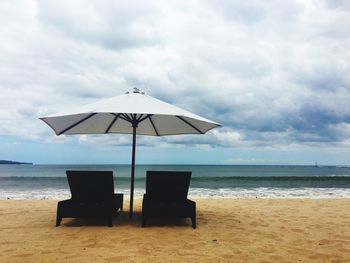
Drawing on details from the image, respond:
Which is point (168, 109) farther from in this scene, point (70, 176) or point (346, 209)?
point (346, 209)

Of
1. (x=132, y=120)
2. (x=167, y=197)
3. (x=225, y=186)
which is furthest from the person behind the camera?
(x=225, y=186)

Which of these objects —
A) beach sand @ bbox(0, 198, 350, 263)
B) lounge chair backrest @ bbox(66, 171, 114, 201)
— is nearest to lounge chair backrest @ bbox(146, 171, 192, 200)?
beach sand @ bbox(0, 198, 350, 263)

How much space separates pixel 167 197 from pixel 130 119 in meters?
1.73

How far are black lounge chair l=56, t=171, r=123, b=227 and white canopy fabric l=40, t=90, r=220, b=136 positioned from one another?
3.56 ft

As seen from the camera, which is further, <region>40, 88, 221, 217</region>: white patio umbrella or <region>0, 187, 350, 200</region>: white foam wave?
<region>0, 187, 350, 200</region>: white foam wave

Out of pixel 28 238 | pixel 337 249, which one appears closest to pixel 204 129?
pixel 337 249

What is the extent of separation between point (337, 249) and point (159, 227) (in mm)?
2808

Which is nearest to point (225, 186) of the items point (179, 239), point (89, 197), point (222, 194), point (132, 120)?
point (222, 194)

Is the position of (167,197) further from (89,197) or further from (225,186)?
(225,186)

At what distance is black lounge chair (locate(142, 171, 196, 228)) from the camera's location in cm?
550

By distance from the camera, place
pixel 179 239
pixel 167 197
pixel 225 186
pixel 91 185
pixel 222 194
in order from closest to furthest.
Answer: pixel 179 239
pixel 91 185
pixel 167 197
pixel 222 194
pixel 225 186

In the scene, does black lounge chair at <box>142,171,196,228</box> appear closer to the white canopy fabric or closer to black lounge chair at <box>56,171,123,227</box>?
black lounge chair at <box>56,171,123,227</box>

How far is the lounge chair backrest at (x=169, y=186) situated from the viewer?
5496 millimetres

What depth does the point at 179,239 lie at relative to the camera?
486cm
